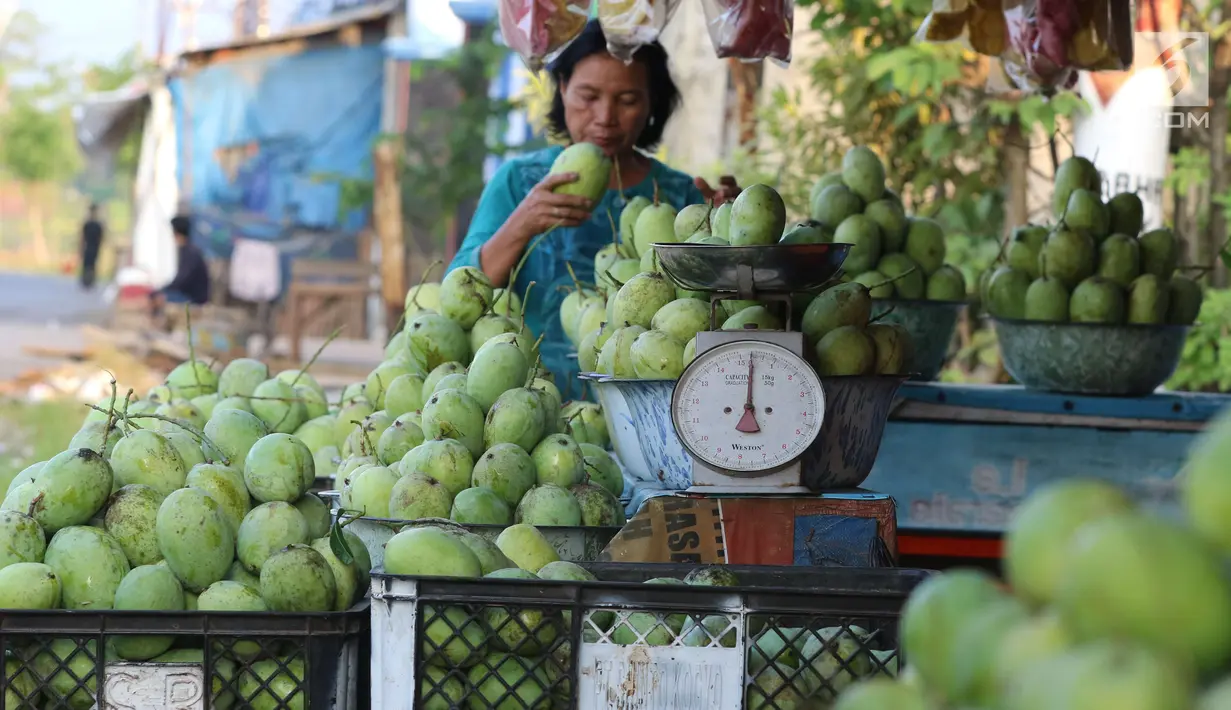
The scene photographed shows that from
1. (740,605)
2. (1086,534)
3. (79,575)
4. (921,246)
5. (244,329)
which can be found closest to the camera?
(1086,534)

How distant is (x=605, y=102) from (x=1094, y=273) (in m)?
1.51

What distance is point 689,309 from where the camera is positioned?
2.27m

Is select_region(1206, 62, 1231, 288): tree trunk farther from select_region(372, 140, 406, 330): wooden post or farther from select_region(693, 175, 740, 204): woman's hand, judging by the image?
select_region(372, 140, 406, 330): wooden post

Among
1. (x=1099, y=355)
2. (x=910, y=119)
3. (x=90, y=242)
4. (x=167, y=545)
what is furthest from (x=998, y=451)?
(x=90, y=242)

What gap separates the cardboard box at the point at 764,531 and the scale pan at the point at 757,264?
35 cm

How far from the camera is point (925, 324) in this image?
3.73m

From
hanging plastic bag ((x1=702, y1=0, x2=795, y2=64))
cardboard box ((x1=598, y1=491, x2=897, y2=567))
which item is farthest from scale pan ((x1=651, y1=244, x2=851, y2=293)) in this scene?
hanging plastic bag ((x1=702, y1=0, x2=795, y2=64))

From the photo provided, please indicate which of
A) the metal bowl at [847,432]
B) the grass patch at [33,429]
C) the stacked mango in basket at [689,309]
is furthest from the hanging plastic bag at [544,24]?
the grass patch at [33,429]

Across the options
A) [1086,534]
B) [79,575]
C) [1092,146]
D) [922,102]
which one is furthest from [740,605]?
[922,102]

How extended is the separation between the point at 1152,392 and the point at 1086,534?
3.21m

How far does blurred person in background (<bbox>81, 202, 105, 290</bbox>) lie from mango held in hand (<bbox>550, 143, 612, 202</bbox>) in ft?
70.1

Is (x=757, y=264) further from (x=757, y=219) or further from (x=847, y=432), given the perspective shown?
(x=847, y=432)

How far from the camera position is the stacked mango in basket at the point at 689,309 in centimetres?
217

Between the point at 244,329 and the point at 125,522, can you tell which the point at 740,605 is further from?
the point at 244,329
